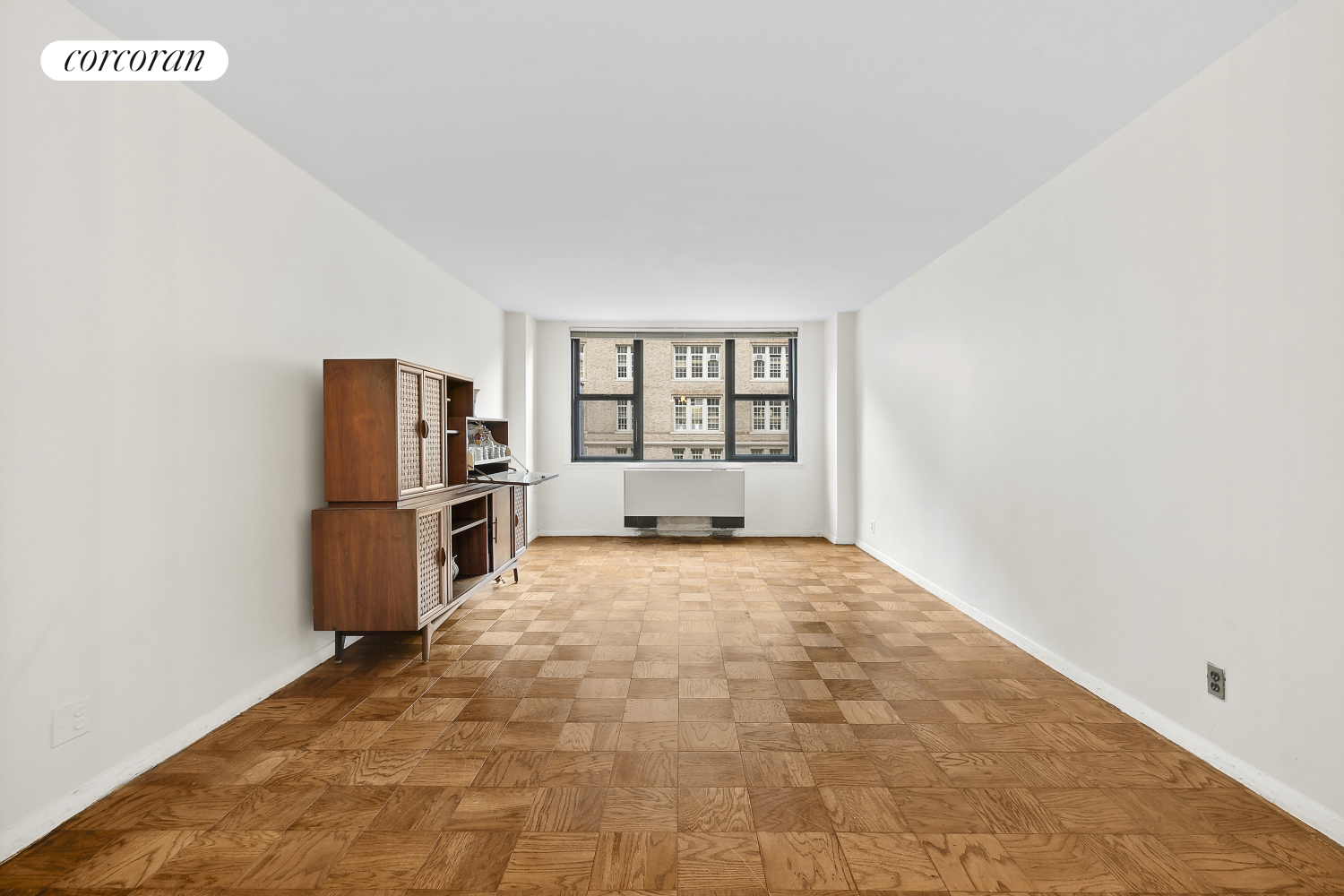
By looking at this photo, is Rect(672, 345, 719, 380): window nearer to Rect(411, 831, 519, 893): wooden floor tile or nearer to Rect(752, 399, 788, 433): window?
Rect(752, 399, 788, 433): window

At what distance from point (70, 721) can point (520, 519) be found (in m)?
3.35

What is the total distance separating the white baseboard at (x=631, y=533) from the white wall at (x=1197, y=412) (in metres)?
3.70

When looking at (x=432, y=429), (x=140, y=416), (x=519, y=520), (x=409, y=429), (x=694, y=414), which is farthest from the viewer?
(x=694, y=414)

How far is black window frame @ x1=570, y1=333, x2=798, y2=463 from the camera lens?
25.3 feet

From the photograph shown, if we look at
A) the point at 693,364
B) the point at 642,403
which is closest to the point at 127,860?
the point at 642,403

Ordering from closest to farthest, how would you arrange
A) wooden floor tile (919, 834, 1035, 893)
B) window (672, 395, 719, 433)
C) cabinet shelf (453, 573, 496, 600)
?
wooden floor tile (919, 834, 1035, 893)
cabinet shelf (453, 573, 496, 600)
window (672, 395, 719, 433)

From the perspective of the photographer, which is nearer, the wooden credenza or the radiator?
the wooden credenza

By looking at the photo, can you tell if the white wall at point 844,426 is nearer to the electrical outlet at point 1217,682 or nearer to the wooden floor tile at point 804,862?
the electrical outlet at point 1217,682

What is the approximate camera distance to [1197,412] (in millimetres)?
2463

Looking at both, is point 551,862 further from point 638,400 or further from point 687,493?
point 638,400

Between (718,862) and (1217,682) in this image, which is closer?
(718,862)

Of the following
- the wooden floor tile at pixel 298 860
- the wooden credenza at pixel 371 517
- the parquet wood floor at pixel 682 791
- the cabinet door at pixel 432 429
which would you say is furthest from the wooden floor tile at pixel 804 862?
the cabinet door at pixel 432 429

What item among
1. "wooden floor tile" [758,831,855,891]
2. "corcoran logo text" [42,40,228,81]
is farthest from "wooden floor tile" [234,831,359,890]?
"corcoran logo text" [42,40,228,81]

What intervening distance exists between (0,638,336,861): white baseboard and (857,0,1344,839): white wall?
408cm
